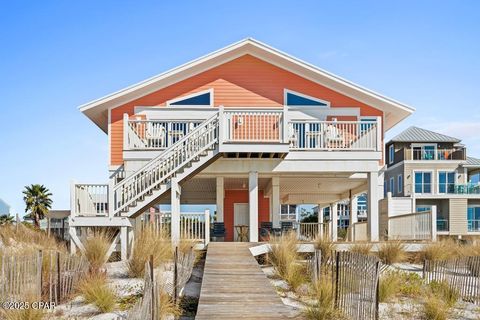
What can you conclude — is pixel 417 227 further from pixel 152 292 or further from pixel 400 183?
pixel 400 183

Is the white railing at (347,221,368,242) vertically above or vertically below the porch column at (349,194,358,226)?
below

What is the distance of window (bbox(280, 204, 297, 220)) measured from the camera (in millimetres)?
51706

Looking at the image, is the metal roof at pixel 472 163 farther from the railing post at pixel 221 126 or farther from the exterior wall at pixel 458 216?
the railing post at pixel 221 126

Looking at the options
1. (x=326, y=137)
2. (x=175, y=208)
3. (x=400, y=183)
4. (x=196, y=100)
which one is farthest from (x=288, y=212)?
(x=175, y=208)

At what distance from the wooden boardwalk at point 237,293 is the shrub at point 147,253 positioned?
115cm

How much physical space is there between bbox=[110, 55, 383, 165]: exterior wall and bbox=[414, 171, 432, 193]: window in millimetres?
27019

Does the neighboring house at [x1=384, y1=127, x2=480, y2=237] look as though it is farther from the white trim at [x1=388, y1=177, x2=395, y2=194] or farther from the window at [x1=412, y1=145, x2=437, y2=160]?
the white trim at [x1=388, y1=177, x2=395, y2=194]

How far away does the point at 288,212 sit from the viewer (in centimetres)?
5288

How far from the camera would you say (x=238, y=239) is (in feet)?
71.2

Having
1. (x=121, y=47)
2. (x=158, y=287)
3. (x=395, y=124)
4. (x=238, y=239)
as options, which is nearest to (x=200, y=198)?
(x=238, y=239)

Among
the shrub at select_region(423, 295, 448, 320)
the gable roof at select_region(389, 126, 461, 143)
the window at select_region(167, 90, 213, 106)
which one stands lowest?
the shrub at select_region(423, 295, 448, 320)

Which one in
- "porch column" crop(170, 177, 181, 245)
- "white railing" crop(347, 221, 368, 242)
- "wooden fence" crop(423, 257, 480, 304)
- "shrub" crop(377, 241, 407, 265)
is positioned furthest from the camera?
"white railing" crop(347, 221, 368, 242)

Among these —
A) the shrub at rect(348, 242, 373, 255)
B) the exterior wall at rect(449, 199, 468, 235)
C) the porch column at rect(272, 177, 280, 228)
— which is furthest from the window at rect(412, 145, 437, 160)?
the shrub at rect(348, 242, 373, 255)

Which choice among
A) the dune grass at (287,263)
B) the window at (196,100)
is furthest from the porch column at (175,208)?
the window at (196,100)
